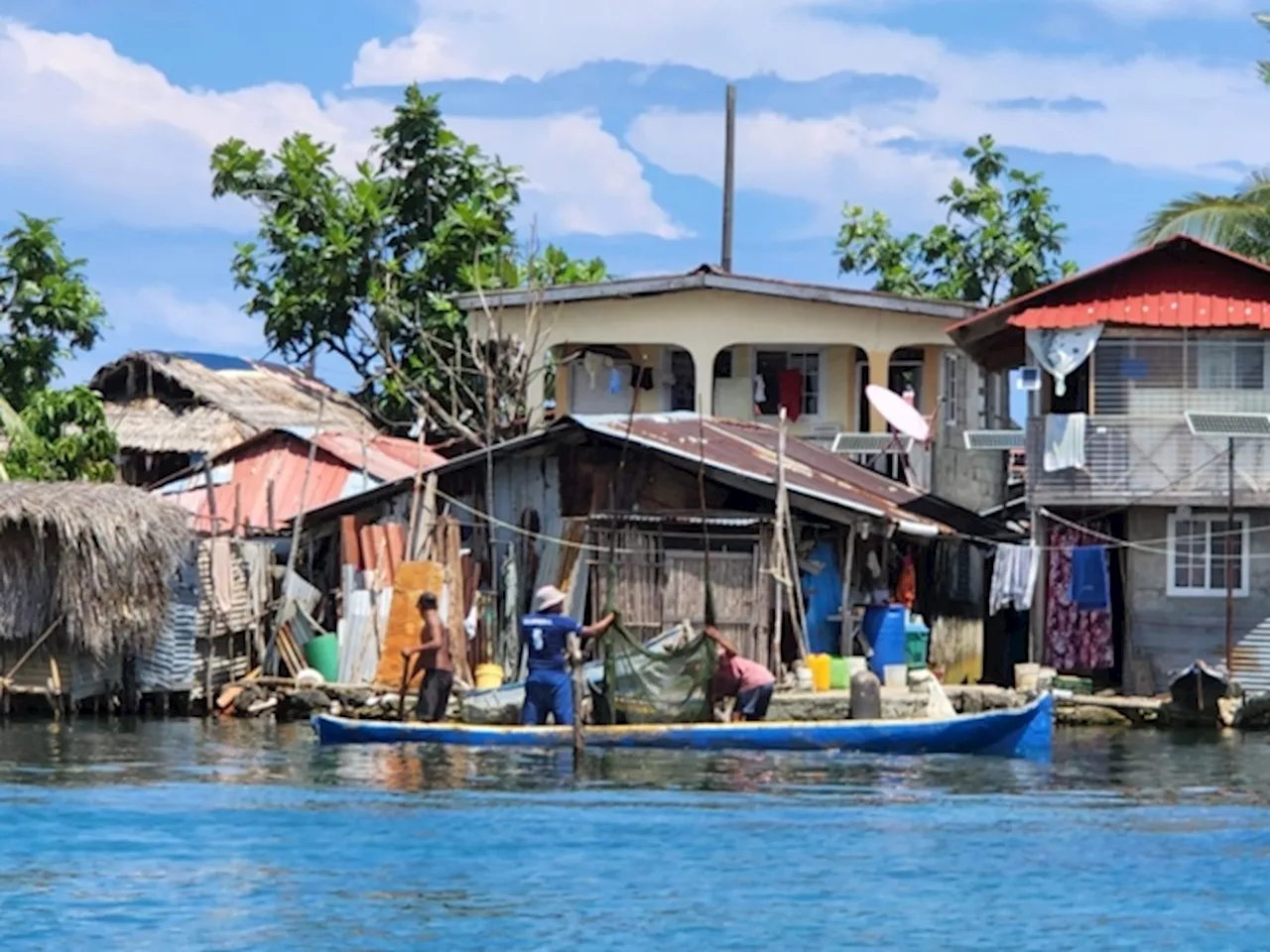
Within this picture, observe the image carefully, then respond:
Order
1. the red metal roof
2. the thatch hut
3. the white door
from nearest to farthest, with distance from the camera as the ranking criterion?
the thatch hut → the red metal roof → the white door

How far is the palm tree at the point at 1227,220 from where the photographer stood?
3566 centimetres

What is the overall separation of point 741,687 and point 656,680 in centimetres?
90

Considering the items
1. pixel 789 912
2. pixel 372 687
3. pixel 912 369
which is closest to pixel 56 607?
pixel 372 687

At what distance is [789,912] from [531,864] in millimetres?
2469

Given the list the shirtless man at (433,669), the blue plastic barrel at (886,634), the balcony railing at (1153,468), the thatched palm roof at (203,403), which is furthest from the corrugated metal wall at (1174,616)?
the thatched palm roof at (203,403)

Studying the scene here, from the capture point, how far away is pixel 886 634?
29.9m

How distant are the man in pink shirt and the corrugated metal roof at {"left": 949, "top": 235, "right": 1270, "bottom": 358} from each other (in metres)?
8.12

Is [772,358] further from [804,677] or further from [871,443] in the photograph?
[804,677]

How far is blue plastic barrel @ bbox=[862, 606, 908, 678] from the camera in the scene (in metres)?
29.9

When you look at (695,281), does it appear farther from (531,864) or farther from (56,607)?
(531,864)

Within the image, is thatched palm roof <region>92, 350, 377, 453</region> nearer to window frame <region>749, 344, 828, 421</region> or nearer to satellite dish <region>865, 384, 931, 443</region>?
window frame <region>749, 344, 828, 421</region>

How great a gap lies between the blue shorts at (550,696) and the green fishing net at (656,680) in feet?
1.37

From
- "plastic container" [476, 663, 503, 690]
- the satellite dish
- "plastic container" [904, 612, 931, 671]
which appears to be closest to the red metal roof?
"plastic container" [476, 663, 503, 690]

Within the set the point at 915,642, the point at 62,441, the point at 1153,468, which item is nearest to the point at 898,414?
the point at 915,642
